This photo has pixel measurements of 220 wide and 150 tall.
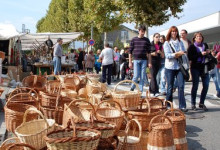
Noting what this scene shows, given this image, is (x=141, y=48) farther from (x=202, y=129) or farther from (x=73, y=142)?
(x=73, y=142)

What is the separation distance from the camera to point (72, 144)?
8.81ft

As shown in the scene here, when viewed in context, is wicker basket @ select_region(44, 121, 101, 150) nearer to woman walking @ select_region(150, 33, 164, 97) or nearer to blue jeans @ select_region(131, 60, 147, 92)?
blue jeans @ select_region(131, 60, 147, 92)

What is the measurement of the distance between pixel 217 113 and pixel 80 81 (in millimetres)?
3424

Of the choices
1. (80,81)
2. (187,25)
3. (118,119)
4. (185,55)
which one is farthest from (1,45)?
(187,25)

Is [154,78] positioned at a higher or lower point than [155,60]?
lower

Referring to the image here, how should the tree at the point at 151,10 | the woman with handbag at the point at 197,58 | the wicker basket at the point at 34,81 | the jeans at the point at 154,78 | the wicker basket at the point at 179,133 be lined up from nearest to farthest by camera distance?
the wicker basket at the point at 179,133 < the woman with handbag at the point at 197,58 < the wicker basket at the point at 34,81 < the jeans at the point at 154,78 < the tree at the point at 151,10

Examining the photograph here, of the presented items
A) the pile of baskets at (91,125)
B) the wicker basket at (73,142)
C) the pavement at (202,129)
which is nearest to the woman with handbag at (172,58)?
the pavement at (202,129)

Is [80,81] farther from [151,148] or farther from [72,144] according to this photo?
[72,144]

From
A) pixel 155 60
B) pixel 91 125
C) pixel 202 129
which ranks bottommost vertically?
pixel 202 129

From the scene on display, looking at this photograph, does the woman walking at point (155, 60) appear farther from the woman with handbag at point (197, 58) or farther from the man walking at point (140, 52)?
the woman with handbag at point (197, 58)

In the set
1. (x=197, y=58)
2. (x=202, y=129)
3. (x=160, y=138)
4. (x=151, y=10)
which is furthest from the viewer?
(x=151, y=10)

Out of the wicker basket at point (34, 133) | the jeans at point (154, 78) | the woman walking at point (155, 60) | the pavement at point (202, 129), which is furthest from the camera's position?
the jeans at point (154, 78)

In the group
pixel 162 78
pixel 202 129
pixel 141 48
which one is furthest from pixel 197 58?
pixel 162 78

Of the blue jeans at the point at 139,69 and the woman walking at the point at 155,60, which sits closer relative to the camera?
the blue jeans at the point at 139,69
